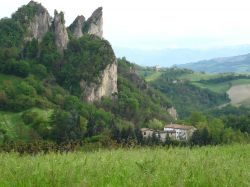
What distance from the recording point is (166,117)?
177m

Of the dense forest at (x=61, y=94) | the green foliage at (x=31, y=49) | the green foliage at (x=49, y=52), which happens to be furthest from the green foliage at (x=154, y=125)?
the green foliage at (x=31, y=49)

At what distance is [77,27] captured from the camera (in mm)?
195750

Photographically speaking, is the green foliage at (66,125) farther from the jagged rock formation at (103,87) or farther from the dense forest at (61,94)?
the jagged rock formation at (103,87)

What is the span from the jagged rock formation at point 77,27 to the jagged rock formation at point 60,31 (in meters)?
14.4

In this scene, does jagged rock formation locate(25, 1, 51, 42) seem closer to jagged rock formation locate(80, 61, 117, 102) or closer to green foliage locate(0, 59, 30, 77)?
green foliage locate(0, 59, 30, 77)

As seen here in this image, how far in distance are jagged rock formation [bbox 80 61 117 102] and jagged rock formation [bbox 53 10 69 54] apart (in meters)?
15.6

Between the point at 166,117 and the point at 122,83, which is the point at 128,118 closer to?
the point at 166,117

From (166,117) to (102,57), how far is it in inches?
1290

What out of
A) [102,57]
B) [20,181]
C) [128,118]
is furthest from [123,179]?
[102,57]

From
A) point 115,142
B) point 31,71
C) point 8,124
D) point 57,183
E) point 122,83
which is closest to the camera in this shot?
point 57,183

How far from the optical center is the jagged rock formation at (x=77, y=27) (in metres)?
193

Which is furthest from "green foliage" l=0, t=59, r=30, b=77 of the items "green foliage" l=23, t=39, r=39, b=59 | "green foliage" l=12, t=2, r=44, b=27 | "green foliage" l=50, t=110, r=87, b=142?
"green foliage" l=50, t=110, r=87, b=142

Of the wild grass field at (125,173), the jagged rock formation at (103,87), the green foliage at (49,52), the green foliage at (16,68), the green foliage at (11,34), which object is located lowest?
the wild grass field at (125,173)

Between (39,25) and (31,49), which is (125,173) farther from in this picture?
(39,25)
